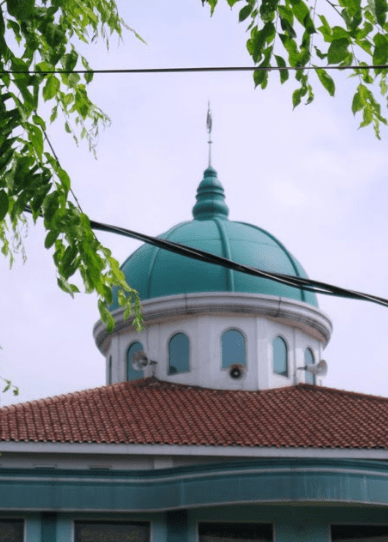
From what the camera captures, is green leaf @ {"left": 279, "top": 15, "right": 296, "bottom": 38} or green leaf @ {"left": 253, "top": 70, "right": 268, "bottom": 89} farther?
green leaf @ {"left": 253, "top": 70, "right": 268, "bottom": 89}

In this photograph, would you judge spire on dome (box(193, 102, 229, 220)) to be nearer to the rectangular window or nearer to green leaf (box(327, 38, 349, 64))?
the rectangular window

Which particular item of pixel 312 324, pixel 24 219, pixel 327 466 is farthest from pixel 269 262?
pixel 24 219

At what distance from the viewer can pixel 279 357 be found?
3303 centimetres

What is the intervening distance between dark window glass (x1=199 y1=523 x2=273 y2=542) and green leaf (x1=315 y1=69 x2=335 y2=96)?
19.6 meters

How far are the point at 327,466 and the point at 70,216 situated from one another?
18.7m

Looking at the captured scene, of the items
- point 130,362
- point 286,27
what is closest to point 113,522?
point 130,362

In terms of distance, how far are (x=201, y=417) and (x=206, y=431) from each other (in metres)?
1.08

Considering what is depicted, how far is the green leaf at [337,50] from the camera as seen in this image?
21.7 feet

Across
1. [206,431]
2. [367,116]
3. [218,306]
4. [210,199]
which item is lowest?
[367,116]

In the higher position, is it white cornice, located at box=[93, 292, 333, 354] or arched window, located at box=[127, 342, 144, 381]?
white cornice, located at box=[93, 292, 333, 354]

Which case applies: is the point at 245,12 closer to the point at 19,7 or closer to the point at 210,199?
the point at 19,7

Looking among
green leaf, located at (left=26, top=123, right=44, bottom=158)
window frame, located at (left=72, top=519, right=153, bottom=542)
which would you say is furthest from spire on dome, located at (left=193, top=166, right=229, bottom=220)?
green leaf, located at (left=26, top=123, right=44, bottom=158)

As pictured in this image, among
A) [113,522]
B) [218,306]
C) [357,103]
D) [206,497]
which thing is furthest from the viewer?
[218,306]

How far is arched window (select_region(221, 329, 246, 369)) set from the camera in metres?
32.5
